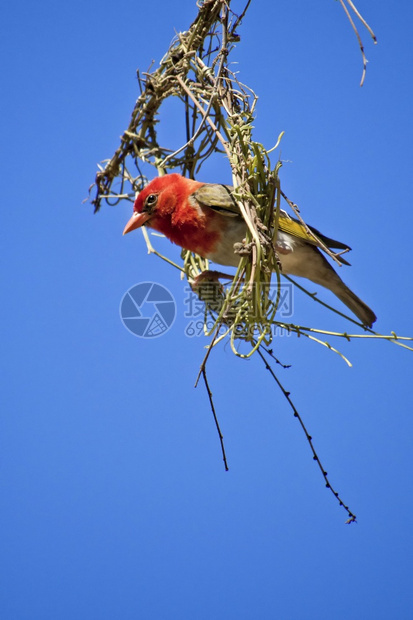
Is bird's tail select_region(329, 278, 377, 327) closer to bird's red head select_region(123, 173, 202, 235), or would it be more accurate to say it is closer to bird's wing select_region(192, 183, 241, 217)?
bird's wing select_region(192, 183, 241, 217)

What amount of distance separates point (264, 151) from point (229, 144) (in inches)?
6.8

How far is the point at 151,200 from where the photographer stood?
9.43 ft

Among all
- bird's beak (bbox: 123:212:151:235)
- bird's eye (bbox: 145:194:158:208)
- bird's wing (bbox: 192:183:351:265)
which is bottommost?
bird's beak (bbox: 123:212:151:235)

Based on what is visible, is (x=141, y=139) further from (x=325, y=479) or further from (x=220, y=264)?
(x=325, y=479)

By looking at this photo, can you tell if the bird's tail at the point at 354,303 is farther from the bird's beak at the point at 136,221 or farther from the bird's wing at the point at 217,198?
the bird's beak at the point at 136,221

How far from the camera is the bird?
9.00 ft

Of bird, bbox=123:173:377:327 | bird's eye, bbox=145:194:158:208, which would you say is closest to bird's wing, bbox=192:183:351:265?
bird, bbox=123:173:377:327

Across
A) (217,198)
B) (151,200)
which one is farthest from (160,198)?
(217,198)

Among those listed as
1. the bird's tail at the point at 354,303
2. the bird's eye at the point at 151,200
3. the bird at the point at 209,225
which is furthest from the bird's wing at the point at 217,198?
the bird's tail at the point at 354,303

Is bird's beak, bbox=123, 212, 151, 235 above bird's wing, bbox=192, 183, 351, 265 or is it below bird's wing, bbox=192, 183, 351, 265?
below

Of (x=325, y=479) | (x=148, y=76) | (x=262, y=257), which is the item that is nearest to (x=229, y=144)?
(x=262, y=257)

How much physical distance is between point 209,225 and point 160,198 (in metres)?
0.25

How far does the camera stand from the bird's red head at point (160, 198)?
282 cm

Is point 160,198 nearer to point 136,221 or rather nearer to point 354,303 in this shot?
point 136,221
